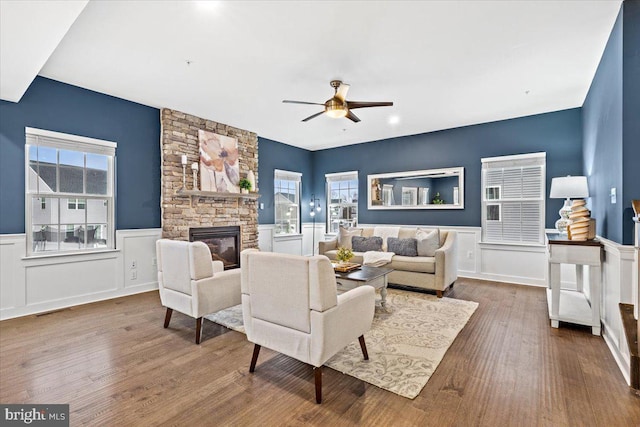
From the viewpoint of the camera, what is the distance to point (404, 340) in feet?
9.36

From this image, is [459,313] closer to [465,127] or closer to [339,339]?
[339,339]

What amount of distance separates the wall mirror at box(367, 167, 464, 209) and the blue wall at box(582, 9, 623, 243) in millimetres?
2064

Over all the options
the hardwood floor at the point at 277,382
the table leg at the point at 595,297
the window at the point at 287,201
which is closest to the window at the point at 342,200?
the window at the point at 287,201

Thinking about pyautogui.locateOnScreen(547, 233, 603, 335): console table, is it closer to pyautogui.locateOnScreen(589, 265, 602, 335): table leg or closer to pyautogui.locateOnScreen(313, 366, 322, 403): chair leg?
pyautogui.locateOnScreen(589, 265, 602, 335): table leg

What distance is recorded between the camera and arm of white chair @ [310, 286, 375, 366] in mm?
1938

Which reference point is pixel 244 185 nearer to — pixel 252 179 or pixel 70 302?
pixel 252 179

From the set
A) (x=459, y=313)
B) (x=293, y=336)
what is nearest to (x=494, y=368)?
(x=459, y=313)

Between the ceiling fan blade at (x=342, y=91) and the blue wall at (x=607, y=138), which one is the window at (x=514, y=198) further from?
the ceiling fan blade at (x=342, y=91)

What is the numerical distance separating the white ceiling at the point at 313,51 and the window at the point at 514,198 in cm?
94

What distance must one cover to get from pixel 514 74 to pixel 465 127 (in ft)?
7.09

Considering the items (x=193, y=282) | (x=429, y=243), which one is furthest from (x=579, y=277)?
(x=193, y=282)

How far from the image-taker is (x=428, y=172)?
6121 millimetres

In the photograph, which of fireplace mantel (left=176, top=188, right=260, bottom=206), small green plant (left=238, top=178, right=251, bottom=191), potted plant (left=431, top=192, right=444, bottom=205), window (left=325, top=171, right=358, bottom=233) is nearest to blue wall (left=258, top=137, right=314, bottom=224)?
window (left=325, top=171, right=358, bottom=233)

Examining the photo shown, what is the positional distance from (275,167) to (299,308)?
5368 mm
